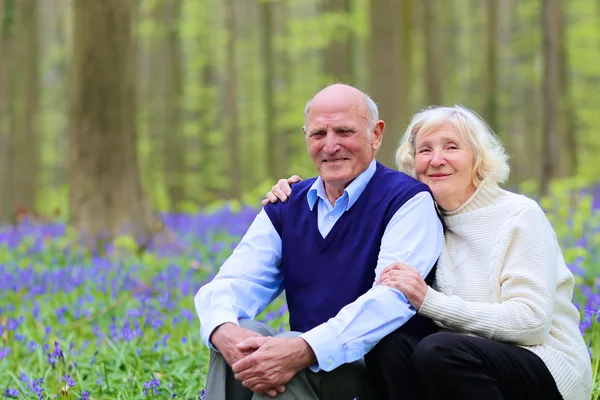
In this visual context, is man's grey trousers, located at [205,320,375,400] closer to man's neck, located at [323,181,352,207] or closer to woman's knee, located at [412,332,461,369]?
woman's knee, located at [412,332,461,369]

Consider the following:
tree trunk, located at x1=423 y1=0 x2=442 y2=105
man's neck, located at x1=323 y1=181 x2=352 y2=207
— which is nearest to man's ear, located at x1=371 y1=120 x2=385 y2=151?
man's neck, located at x1=323 y1=181 x2=352 y2=207

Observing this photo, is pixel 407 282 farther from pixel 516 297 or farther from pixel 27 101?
pixel 27 101

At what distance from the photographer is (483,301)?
10.2ft

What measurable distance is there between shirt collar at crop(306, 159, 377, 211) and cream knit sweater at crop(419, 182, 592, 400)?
0.45m

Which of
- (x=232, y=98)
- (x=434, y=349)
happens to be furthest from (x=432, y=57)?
(x=434, y=349)

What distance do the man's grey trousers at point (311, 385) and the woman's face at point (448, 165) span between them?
31.2 inches

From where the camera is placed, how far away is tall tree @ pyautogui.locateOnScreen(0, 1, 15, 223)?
40.3 feet

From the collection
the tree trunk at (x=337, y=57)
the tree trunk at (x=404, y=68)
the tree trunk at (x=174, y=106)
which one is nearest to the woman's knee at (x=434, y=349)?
the tree trunk at (x=404, y=68)

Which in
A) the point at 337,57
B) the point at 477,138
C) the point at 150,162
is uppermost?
the point at 337,57

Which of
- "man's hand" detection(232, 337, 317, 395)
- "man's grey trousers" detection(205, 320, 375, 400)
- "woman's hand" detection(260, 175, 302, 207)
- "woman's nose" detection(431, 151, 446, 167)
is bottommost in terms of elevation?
"man's grey trousers" detection(205, 320, 375, 400)

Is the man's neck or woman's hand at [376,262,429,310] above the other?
the man's neck

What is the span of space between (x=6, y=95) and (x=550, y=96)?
831 centimetres

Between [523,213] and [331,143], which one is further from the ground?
[331,143]

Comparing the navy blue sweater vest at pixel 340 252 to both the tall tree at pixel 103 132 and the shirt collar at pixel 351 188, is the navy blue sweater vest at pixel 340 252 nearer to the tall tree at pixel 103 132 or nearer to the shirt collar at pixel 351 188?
the shirt collar at pixel 351 188
